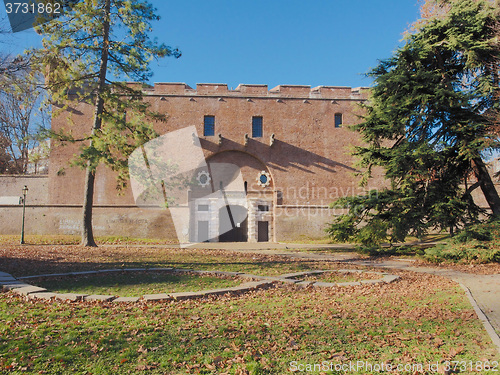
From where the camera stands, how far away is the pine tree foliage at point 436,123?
1360 centimetres

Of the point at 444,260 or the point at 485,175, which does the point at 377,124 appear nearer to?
the point at 485,175

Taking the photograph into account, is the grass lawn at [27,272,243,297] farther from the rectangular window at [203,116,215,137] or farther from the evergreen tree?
the rectangular window at [203,116,215,137]

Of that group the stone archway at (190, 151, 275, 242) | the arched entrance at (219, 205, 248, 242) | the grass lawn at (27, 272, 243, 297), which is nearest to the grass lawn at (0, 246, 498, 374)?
the grass lawn at (27, 272, 243, 297)

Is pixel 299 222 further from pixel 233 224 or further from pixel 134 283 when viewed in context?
pixel 134 283

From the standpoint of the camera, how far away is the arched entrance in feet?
94.7

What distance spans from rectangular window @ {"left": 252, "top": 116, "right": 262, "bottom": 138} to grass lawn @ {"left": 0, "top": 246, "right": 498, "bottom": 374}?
21.8 m

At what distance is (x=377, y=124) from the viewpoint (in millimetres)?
16016

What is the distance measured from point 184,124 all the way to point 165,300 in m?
22.7

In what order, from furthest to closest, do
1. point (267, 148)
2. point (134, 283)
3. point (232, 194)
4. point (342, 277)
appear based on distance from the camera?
point (232, 194) < point (267, 148) < point (342, 277) < point (134, 283)

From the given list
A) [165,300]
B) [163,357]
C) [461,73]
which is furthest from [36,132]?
[461,73]

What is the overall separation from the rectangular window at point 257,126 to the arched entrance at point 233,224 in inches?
235

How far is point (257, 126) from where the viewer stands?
28.6 metres

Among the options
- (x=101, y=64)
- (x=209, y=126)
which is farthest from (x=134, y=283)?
(x=209, y=126)

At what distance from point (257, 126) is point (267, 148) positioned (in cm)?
203
